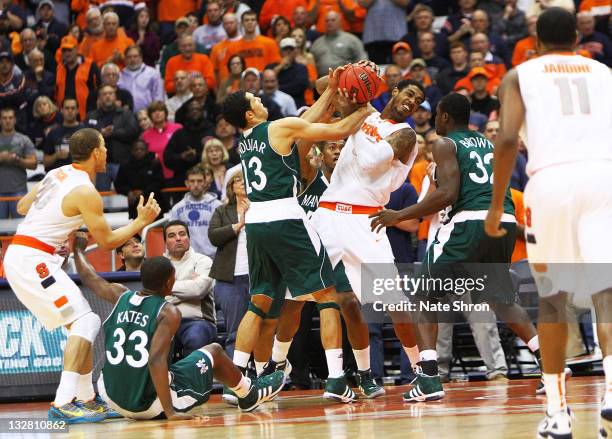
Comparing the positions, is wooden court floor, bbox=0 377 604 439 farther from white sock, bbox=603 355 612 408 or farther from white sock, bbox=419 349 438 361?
white sock, bbox=603 355 612 408

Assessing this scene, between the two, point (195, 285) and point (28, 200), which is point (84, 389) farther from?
point (195, 285)

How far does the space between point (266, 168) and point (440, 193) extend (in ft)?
4.53

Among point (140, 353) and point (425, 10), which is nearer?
point (140, 353)

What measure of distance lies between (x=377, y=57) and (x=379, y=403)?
385 inches

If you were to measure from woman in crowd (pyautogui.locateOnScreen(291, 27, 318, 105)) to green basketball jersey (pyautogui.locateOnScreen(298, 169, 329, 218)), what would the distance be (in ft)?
20.6

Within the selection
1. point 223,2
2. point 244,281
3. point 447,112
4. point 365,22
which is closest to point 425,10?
point 365,22

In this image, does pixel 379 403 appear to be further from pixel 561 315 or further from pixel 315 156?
pixel 561 315

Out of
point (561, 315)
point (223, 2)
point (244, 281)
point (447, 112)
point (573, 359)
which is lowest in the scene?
point (573, 359)

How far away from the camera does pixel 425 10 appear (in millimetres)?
17078

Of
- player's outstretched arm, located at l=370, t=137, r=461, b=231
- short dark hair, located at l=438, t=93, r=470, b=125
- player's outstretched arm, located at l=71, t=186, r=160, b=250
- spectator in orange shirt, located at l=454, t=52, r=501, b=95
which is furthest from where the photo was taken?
spectator in orange shirt, located at l=454, t=52, r=501, b=95

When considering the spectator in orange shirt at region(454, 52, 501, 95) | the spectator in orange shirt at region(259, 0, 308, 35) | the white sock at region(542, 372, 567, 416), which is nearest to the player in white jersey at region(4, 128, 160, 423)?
the white sock at region(542, 372, 567, 416)

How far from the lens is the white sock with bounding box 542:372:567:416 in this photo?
19.4 feet

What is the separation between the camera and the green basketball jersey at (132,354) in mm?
8344

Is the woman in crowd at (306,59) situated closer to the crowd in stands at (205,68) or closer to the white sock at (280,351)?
the crowd in stands at (205,68)
